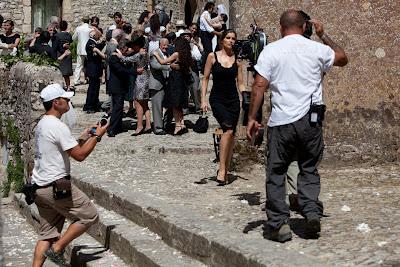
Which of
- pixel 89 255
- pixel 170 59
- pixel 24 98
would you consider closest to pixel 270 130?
pixel 89 255

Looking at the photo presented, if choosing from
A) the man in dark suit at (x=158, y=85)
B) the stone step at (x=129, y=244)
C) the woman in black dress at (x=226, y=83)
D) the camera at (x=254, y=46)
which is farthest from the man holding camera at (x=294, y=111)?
the man in dark suit at (x=158, y=85)

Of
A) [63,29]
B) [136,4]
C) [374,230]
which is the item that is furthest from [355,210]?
[136,4]

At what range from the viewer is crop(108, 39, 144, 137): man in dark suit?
41.1 feet

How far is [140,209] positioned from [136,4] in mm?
21933

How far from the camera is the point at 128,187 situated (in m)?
8.48

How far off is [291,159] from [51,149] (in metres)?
2.01

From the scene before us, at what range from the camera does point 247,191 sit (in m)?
8.08

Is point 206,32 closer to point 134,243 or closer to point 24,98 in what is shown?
point 24,98

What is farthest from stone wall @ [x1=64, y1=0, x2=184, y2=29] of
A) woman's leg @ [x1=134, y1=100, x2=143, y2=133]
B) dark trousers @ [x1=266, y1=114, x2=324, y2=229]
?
dark trousers @ [x1=266, y1=114, x2=324, y2=229]

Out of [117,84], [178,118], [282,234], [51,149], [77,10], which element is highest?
[77,10]

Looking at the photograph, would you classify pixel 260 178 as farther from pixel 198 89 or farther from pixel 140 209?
pixel 198 89

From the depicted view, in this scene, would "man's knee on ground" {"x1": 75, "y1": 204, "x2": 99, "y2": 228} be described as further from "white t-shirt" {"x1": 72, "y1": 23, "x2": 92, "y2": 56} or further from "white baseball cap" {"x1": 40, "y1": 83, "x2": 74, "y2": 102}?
"white t-shirt" {"x1": 72, "y1": 23, "x2": 92, "y2": 56}

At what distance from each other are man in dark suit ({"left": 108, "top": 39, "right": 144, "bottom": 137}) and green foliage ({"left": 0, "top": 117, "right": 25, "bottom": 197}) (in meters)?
1.66

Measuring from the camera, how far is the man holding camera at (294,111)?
231 inches
